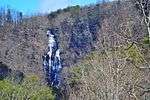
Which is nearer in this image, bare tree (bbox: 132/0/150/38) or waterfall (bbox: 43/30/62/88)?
bare tree (bbox: 132/0/150/38)

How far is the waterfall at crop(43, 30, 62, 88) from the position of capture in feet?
212

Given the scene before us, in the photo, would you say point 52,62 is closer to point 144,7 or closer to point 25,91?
point 25,91

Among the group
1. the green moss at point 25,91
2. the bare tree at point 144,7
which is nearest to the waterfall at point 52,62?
the green moss at point 25,91

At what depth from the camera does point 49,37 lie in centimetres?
8000

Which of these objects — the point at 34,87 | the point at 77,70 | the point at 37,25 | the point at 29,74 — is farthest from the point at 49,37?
the point at 77,70

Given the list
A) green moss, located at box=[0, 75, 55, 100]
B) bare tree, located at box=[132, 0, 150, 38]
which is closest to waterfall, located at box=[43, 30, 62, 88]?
green moss, located at box=[0, 75, 55, 100]

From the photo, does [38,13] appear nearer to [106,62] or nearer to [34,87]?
[34,87]

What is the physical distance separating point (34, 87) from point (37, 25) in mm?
29338

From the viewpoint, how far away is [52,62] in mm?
74688

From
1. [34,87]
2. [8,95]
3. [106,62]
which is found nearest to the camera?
[106,62]

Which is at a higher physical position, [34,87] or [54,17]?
[54,17]

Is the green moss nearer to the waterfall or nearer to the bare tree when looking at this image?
the waterfall

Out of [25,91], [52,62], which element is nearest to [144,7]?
[25,91]

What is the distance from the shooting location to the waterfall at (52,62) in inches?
2547
